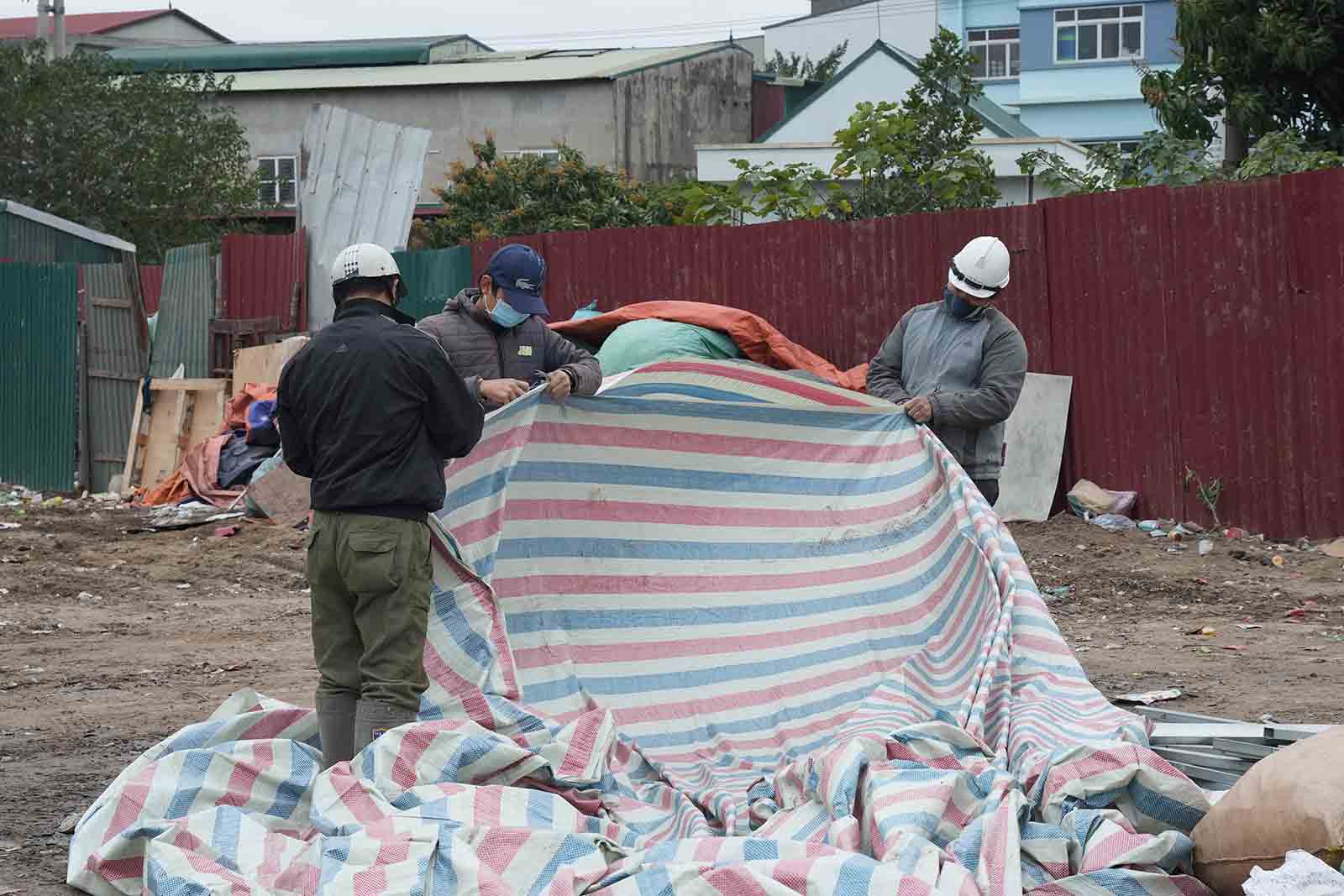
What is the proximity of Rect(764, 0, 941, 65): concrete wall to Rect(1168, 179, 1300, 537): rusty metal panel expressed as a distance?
38.8m

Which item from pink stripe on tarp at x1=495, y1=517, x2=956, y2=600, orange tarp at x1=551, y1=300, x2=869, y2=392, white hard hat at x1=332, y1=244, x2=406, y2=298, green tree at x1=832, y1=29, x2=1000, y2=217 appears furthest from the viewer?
green tree at x1=832, y1=29, x2=1000, y2=217

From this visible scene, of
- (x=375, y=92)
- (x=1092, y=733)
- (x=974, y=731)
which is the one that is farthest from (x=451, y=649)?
(x=375, y=92)

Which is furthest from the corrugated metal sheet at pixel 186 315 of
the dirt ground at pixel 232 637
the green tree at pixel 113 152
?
the green tree at pixel 113 152

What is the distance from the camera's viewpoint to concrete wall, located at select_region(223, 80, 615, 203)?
37094 mm

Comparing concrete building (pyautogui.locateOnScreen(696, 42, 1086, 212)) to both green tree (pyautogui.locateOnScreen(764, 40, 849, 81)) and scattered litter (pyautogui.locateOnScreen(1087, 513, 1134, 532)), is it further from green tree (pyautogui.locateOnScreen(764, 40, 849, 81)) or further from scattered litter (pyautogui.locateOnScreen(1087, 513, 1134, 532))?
scattered litter (pyautogui.locateOnScreen(1087, 513, 1134, 532))

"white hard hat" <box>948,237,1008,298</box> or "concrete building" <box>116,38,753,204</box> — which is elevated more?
"concrete building" <box>116,38,753,204</box>

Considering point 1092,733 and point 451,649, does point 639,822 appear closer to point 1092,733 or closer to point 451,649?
point 451,649

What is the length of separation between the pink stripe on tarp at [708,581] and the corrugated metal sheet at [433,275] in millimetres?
9195

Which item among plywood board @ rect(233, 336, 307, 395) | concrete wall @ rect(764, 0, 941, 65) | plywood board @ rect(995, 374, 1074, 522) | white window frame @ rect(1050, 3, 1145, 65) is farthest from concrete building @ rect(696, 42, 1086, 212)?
plywood board @ rect(995, 374, 1074, 522)

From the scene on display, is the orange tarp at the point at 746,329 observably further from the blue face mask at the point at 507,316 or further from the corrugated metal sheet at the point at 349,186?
the blue face mask at the point at 507,316

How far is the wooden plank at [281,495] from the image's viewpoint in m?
12.7

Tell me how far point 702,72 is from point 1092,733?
1428 inches

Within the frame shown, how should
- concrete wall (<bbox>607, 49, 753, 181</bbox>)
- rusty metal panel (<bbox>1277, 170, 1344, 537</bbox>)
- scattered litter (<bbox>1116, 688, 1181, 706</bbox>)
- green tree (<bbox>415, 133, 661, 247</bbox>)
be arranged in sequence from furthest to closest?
concrete wall (<bbox>607, 49, 753, 181</bbox>)
green tree (<bbox>415, 133, 661, 247</bbox>)
rusty metal panel (<bbox>1277, 170, 1344, 537</bbox>)
scattered litter (<bbox>1116, 688, 1181, 706</bbox>)

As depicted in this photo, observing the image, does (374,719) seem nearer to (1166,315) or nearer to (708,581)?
(708,581)
